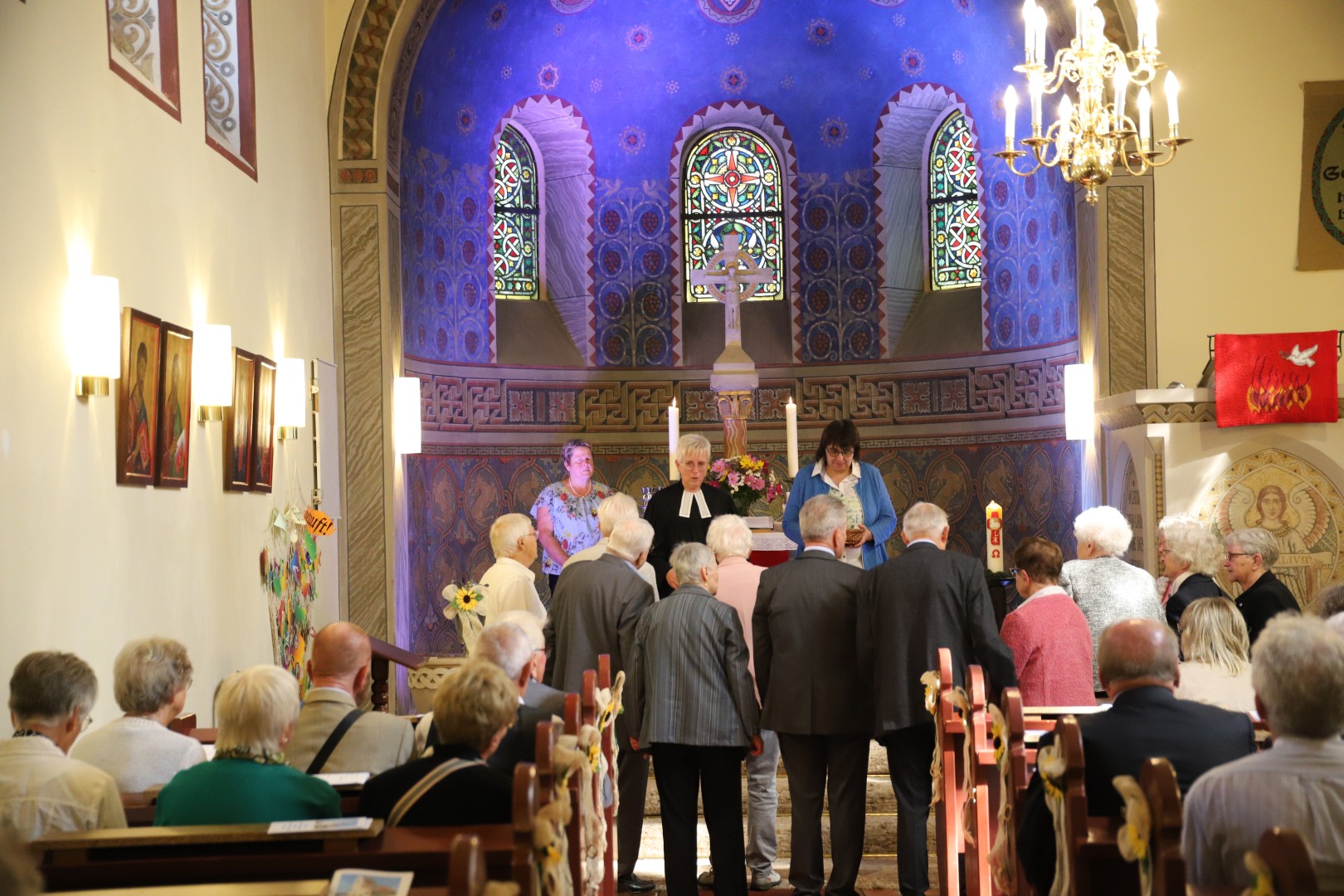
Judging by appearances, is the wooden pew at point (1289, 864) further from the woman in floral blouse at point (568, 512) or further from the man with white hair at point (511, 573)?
the woman in floral blouse at point (568, 512)

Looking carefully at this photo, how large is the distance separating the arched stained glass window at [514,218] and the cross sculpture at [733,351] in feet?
4.87

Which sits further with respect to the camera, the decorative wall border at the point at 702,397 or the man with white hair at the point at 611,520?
the decorative wall border at the point at 702,397

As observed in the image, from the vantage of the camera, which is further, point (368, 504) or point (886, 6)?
point (886, 6)

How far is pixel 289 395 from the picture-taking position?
7.77m

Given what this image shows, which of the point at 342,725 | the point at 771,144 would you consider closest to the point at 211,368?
the point at 342,725

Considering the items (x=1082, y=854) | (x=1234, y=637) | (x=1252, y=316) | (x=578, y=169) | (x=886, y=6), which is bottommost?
(x=1082, y=854)

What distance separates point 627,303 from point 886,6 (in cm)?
327

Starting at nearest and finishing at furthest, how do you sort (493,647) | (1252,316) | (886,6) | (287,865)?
(287,865) → (493,647) → (1252,316) → (886,6)

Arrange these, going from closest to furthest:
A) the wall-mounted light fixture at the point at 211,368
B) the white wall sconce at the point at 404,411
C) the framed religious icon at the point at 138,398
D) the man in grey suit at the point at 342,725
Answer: the man in grey suit at the point at 342,725, the framed religious icon at the point at 138,398, the wall-mounted light fixture at the point at 211,368, the white wall sconce at the point at 404,411

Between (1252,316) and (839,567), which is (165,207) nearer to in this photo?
(839,567)

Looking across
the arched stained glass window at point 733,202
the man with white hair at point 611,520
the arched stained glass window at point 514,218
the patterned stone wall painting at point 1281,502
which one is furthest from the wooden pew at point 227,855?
the arched stained glass window at point 733,202

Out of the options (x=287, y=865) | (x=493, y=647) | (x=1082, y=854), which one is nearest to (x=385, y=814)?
(x=287, y=865)

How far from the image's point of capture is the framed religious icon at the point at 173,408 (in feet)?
18.9

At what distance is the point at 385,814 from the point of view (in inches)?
128
